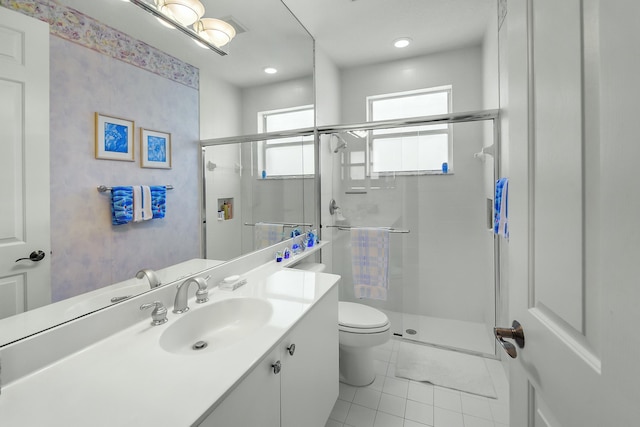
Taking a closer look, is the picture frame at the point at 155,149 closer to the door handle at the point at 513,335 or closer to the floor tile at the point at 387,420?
the door handle at the point at 513,335

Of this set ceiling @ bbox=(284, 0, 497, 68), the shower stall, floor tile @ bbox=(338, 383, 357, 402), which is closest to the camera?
floor tile @ bbox=(338, 383, 357, 402)

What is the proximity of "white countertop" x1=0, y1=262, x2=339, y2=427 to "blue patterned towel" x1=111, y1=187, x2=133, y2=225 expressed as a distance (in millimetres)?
380

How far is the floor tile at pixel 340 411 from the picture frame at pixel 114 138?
1.66 m

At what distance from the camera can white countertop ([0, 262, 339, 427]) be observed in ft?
2.00

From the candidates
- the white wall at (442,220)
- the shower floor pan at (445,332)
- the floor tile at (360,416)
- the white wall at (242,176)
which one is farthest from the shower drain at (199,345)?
the shower floor pan at (445,332)

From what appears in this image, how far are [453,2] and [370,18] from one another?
0.58m

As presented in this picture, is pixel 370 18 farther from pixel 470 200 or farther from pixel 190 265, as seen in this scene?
pixel 190 265

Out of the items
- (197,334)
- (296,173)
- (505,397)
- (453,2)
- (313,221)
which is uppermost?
(453,2)

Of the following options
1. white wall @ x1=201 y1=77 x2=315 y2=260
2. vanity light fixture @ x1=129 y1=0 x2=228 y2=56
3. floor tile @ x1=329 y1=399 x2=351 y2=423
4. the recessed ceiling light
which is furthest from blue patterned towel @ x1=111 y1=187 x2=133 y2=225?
the recessed ceiling light

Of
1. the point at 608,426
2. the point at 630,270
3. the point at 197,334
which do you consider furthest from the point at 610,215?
the point at 197,334

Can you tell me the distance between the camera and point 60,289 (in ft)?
2.85

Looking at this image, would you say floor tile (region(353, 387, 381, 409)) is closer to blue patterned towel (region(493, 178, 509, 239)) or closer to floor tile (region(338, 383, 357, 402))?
floor tile (region(338, 383, 357, 402))

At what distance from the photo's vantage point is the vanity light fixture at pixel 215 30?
1.36 meters

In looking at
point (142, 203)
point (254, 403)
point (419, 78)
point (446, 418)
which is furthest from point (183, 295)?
point (419, 78)
